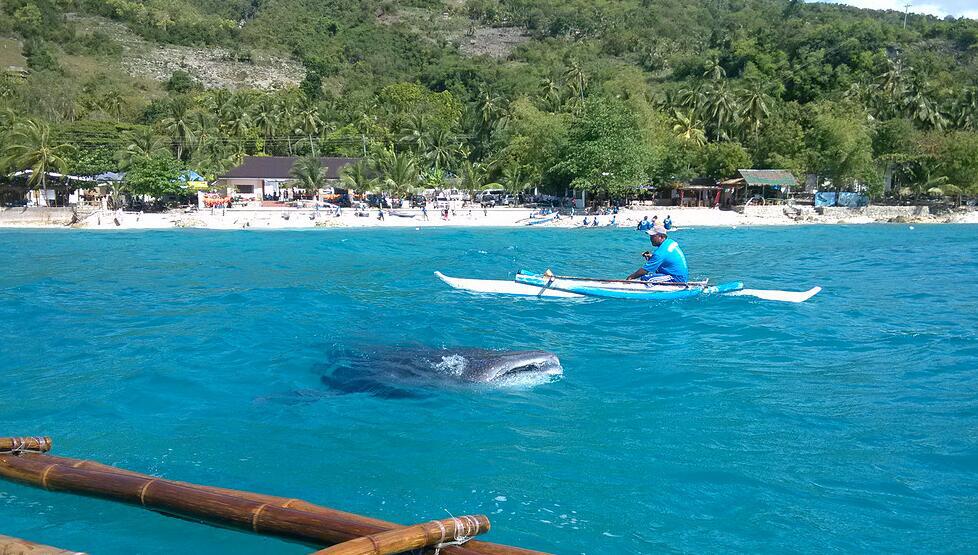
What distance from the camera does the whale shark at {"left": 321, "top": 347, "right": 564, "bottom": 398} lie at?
484 inches

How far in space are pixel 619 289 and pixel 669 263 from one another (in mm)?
1525

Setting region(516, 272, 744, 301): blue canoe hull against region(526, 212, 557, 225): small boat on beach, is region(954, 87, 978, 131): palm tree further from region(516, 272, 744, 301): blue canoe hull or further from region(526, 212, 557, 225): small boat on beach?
region(516, 272, 744, 301): blue canoe hull

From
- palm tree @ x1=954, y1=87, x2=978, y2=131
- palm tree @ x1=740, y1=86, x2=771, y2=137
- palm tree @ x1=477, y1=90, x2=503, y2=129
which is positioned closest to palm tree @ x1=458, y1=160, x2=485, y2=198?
palm tree @ x1=477, y1=90, x2=503, y2=129

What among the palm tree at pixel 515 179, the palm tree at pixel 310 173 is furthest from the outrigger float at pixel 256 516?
the palm tree at pixel 515 179

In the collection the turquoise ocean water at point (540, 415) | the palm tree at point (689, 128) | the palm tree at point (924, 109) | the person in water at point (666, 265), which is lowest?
the turquoise ocean water at point (540, 415)

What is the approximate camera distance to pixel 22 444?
7.34m

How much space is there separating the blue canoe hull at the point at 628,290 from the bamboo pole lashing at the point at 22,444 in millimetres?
14752

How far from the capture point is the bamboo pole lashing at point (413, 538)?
15.8ft

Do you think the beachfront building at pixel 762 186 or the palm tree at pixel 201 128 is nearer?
the beachfront building at pixel 762 186

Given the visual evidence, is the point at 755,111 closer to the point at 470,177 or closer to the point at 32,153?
the point at 470,177

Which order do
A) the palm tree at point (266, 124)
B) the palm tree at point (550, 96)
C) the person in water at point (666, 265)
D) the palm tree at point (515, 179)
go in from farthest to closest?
the palm tree at point (266, 124) → the palm tree at point (550, 96) → the palm tree at point (515, 179) → the person in water at point (666, 265)

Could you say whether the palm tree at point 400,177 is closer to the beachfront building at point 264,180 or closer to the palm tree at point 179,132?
the beachfront building at point 264,180

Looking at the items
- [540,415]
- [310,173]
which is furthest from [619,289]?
[310,173]

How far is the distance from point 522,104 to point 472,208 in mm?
17318
